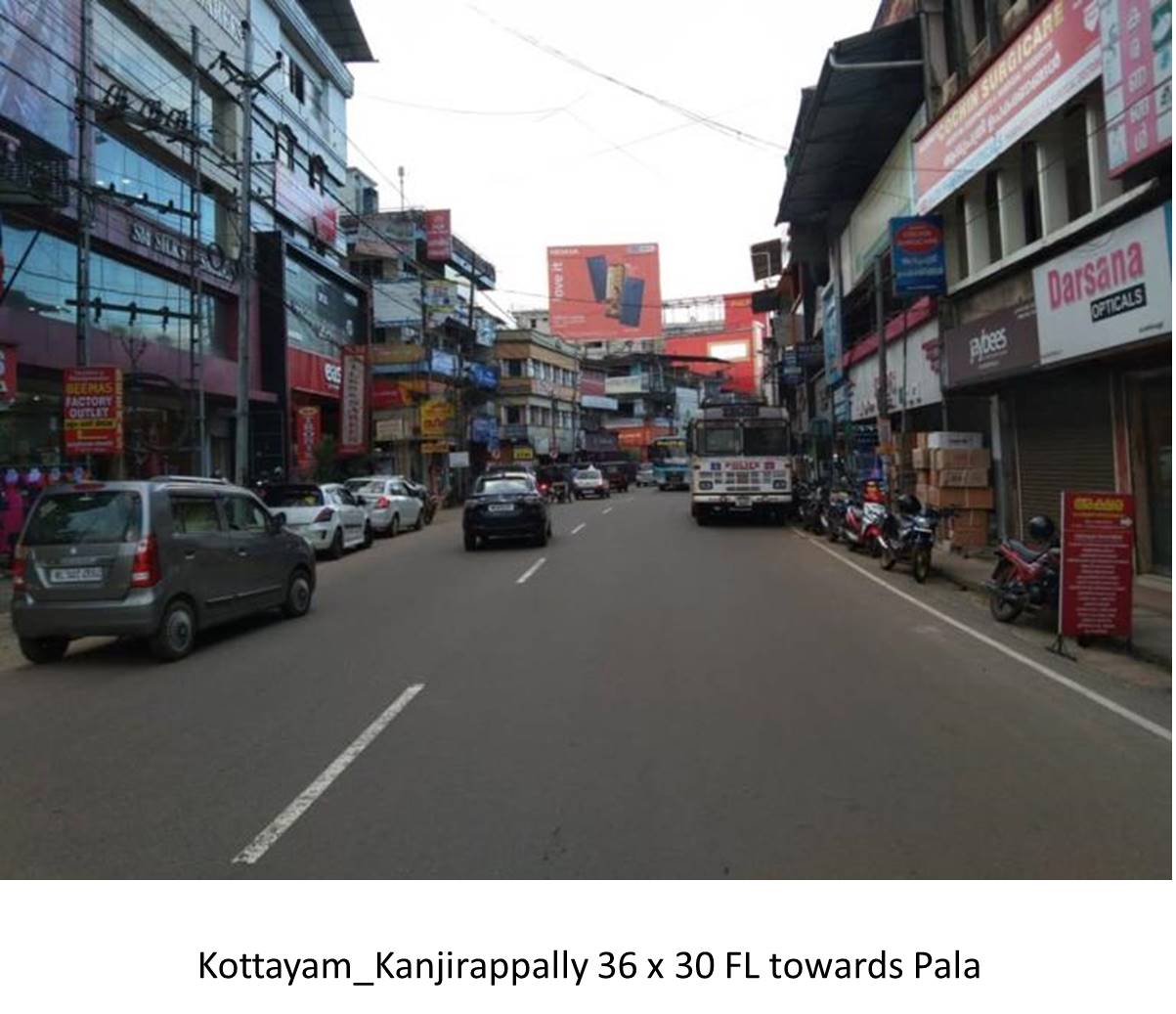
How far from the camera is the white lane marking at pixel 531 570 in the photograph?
13977 mm

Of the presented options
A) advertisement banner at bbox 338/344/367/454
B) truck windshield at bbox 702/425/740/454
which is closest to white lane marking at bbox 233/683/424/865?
truck windshield at bbox 702/425/740/454

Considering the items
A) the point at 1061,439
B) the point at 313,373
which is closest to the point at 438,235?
the point at 313,373

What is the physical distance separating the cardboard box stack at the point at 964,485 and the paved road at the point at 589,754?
6740 mm

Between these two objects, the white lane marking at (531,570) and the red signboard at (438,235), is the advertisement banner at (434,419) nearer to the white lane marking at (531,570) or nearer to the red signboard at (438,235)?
the red signboard at (438,235)

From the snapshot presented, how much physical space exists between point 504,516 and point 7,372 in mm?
9206

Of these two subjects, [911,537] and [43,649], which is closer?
[43,649]

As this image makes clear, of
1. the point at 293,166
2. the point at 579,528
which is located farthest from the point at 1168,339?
the point at 293,166

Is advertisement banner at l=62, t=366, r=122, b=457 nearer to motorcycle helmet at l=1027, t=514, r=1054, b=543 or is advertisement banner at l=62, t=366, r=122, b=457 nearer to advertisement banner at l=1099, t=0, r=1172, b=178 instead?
motorcycle helmet at l=1027, t=514, r=1054, b=543

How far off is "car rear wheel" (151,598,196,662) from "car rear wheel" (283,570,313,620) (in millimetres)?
1917

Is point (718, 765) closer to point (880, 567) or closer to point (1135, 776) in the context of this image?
point (1135, 776)

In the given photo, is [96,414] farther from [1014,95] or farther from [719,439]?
[1014,95]

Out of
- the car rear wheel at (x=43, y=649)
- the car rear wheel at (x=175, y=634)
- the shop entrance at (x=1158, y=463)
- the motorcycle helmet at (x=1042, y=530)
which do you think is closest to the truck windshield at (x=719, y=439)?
the shop entrance at (x=1158, y=463)

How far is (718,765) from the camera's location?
525 cm

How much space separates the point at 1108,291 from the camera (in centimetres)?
1144
